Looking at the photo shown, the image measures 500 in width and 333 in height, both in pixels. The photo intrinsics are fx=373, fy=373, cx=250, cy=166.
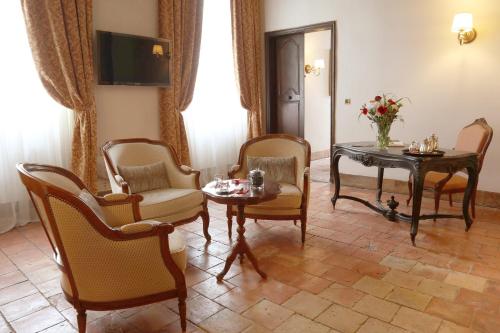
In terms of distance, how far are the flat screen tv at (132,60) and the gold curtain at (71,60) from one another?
0.56ft

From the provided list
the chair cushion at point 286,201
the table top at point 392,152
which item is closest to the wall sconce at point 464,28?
the table top at point 392,152

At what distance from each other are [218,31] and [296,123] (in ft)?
6.62

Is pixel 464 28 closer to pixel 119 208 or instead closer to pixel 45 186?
pixel 119 208

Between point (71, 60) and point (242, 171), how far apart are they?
2106 mm

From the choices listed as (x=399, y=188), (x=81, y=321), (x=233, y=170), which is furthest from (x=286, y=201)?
(x=399, y=188)

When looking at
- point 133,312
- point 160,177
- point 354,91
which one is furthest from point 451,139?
point 133,312

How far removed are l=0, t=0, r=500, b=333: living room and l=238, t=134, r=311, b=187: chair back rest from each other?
0.02 meters

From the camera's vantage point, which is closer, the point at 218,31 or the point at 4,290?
the point at 4,290

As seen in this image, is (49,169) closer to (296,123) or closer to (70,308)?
(70,308)

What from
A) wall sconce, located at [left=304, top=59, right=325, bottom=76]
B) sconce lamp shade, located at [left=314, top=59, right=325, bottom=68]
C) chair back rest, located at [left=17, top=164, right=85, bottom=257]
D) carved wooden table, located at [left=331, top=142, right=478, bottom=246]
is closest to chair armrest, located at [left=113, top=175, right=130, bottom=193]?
chair back rest, located at [left=17, top=164, right=85, bottom=257]

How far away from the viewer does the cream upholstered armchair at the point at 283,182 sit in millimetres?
3208

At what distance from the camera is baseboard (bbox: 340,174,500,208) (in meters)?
4.25

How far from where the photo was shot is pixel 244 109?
5953mm

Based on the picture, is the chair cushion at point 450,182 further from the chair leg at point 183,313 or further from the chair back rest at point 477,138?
the chair leg at point 183,313
